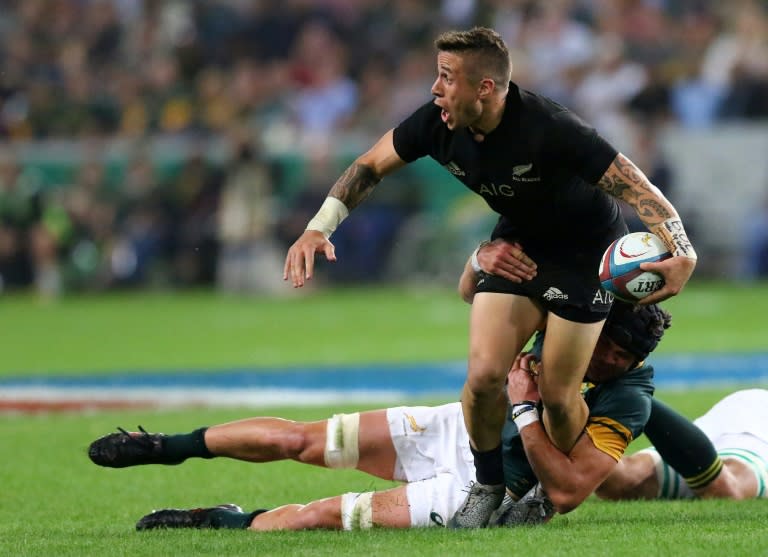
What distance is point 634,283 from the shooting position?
6.12 meters

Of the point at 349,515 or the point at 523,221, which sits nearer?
the point at 349,515

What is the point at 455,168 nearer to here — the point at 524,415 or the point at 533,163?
the point at 533,163

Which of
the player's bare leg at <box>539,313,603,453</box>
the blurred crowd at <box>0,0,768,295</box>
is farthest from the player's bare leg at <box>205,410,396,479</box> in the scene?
the blurred crowd at <box>0,0,768,295</box>

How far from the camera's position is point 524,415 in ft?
21.6

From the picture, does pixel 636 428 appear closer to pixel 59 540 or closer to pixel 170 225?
pixel 59 540

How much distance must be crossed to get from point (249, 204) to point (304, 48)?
3391 millimetres

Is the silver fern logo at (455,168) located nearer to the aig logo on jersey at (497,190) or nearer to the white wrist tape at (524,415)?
the aig logo on jersey at (497,190)

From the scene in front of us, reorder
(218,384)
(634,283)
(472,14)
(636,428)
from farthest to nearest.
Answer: (472,14) < (218,384) < (636,428) < (634,283)

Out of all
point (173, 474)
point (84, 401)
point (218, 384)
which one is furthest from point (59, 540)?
point (218, 384)

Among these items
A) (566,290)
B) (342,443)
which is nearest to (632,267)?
(566,290)

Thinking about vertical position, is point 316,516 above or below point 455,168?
below

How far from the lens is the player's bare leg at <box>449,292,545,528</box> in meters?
6.37

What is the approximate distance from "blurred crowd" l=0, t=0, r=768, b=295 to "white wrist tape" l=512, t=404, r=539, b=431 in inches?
574

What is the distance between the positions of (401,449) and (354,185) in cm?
127
